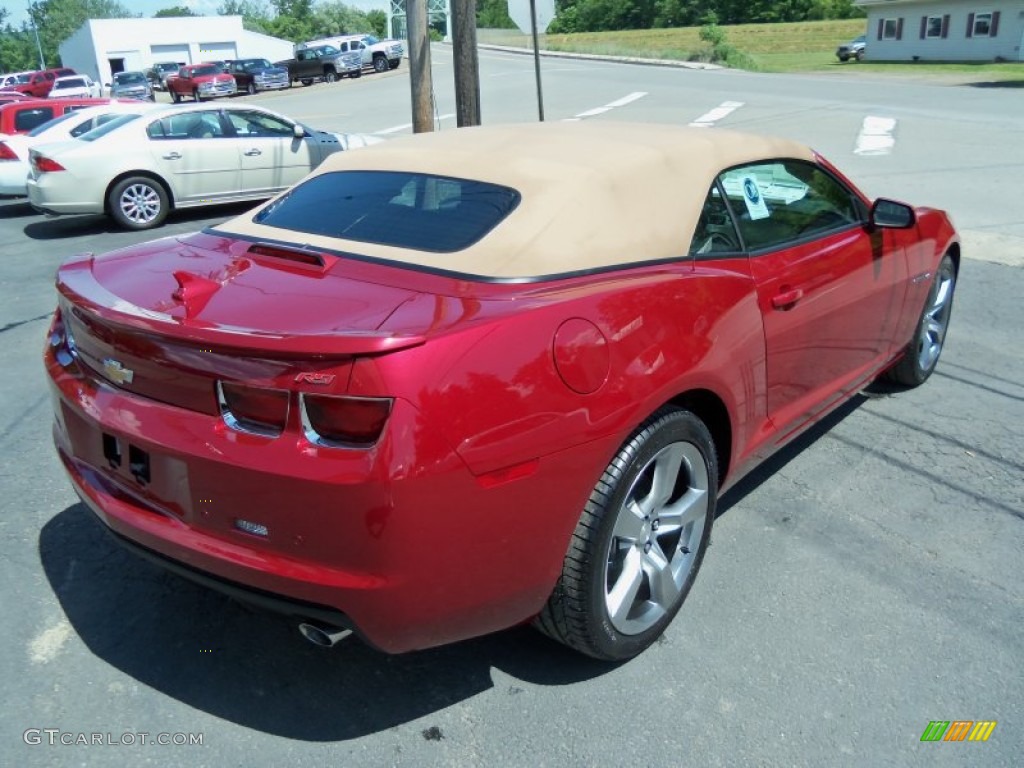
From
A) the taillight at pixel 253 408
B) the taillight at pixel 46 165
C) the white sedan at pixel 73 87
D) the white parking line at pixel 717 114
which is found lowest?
the white parking line at pixel 717 114

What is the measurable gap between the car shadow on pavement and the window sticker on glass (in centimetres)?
186

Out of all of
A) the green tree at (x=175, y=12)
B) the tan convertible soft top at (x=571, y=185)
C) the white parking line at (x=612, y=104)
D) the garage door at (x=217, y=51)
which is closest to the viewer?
the tan convertible soft top at (x=571, y=185)

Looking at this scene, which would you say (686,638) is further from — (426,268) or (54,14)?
(54,14)

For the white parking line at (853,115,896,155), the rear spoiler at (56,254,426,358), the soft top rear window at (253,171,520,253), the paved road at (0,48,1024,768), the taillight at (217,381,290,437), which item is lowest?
the white parking line at (853,115,896,155)

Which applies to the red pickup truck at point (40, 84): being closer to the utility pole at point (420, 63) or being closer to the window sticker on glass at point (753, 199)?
the utility pole at point (420, 63)

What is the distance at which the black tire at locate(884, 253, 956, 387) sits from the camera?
16.2 feet

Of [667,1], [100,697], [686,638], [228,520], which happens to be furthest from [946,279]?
[667,1]

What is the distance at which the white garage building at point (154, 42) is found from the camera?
7300 centimetres

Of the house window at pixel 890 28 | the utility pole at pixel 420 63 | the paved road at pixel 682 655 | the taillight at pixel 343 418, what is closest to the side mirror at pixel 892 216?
Result: the paved road at pixel 682 655

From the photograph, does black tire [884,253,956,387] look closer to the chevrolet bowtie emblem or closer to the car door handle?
the car door handle

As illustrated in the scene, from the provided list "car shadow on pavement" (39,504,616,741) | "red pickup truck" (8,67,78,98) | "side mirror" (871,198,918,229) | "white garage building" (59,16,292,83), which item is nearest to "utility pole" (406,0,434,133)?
"side mirror" (871,198,918,229)

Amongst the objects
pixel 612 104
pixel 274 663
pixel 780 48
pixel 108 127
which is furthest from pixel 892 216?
pixel 780 48

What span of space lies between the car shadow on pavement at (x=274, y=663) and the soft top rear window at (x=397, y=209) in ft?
4.23

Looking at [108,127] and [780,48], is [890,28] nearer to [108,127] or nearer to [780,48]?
[780,48]
